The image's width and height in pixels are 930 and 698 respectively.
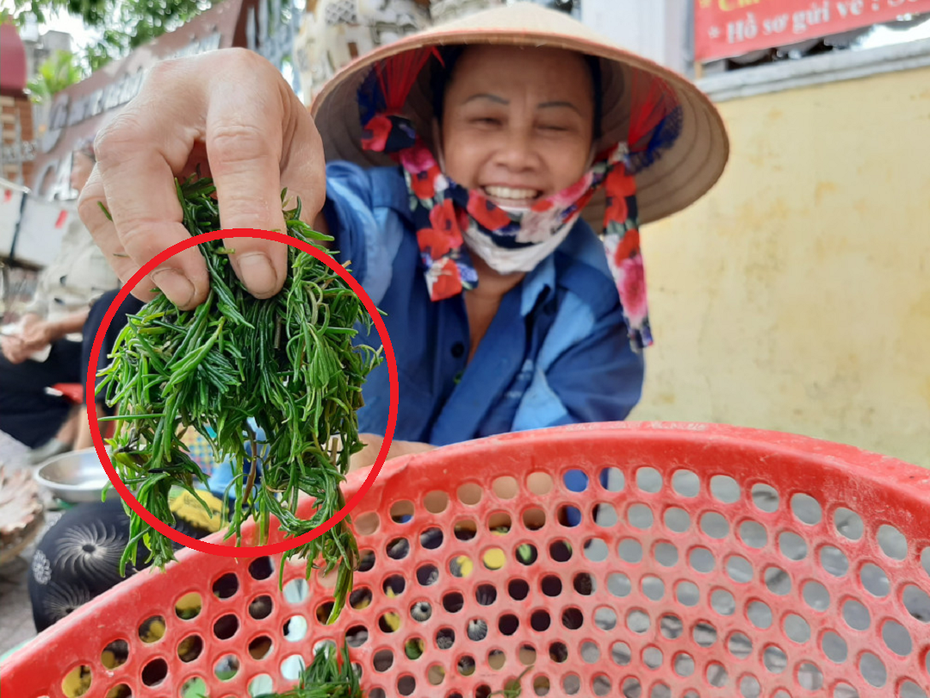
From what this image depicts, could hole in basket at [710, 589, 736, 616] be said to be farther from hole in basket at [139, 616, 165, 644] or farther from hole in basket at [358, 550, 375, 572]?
hole in basket at [139, 616, 165, 644]

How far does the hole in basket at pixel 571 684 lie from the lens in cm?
79

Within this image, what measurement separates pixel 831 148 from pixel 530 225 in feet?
3.85

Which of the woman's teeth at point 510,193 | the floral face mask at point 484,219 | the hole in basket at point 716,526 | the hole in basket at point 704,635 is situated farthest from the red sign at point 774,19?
the hole in basket at point 704,635

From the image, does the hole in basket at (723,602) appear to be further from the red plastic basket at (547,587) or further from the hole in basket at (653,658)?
the red plastic basket at (547,587)

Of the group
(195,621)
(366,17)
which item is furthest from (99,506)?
(366,17)

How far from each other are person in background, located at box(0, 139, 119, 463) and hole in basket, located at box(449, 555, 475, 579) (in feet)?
3.88

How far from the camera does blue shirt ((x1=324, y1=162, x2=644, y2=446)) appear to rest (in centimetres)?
102

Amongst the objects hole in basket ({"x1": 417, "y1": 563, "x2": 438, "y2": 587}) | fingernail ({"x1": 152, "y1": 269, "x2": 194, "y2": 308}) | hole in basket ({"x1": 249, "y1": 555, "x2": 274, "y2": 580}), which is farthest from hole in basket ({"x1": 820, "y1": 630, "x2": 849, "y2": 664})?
fingernail ({"x1": 152, "y1": 269, "x2": 194, "y2": 308})

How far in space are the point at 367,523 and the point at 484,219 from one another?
503mm

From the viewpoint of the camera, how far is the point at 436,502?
0.83 metres

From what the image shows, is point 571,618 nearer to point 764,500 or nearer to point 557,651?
point 557,651

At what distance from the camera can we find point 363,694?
2.37 ft

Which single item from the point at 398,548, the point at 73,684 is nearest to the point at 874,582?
the point at 398,548

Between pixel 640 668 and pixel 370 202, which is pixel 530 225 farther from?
pixel 640 668
